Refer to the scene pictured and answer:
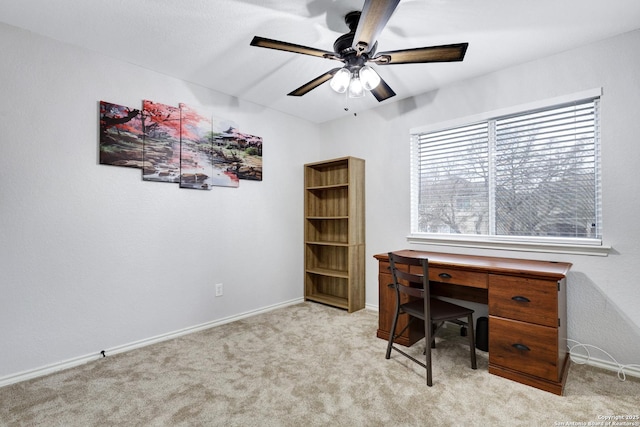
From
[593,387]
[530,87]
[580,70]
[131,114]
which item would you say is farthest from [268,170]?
[593,387]

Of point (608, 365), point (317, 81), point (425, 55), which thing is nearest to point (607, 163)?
point (608, 365)

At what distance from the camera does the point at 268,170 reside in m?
3.59

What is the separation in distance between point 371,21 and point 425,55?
523 millimetres

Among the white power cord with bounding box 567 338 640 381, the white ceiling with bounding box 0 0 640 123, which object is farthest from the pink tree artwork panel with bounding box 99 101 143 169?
the white power cord with bounding box 567 338 640 381

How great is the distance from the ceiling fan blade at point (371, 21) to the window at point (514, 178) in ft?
5.58

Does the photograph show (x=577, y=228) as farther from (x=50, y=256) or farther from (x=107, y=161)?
(x=50, y=256)

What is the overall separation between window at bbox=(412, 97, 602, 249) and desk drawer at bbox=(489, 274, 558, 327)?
0.68 meters

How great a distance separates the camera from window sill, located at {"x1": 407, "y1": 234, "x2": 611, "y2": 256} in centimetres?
222

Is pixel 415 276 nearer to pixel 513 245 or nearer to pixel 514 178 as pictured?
pixel 513 245

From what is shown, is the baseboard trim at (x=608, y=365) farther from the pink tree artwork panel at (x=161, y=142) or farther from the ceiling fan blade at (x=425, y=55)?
the pink tree artwork panel at (x=161, y=142)

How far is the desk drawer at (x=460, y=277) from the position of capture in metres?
2.17

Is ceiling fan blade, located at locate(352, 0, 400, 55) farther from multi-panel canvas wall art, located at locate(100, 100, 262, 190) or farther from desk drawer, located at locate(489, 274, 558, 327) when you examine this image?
multi-panel canvas wall art, located at locate(100, 100, 262, 190)

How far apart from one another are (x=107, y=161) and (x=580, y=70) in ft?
12.3

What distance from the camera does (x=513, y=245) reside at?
2555 mm
